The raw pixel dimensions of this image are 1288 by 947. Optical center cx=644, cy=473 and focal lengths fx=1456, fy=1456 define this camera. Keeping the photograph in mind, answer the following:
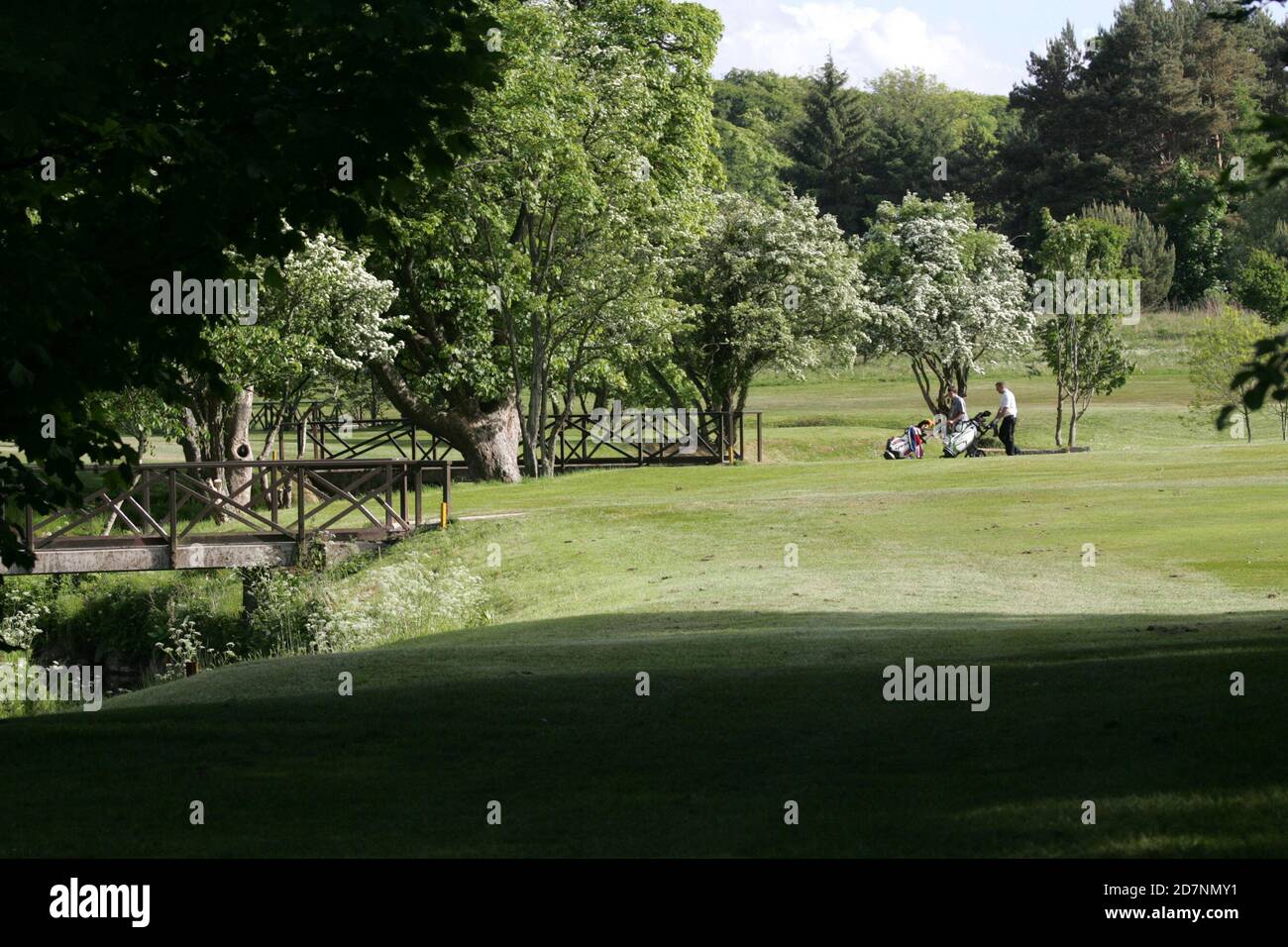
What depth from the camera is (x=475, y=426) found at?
41.4 metres

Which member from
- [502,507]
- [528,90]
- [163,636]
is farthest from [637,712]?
[528,90]

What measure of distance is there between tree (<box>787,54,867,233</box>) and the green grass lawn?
81.9m

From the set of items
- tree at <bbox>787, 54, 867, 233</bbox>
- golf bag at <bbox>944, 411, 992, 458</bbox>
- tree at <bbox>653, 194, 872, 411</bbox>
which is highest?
tree at <bbox>787, 54, 867, 233</bbox>

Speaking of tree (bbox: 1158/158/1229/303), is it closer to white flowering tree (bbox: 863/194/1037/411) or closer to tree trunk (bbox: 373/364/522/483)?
white flowering tree (bbox: 863/194/1037/411)

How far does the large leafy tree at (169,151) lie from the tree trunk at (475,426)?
3076 centimetres

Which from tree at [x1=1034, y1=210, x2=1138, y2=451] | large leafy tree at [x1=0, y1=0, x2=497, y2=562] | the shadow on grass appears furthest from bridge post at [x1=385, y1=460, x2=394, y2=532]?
tree at [x1=1034, y1=210, x2=1138, y2=451]

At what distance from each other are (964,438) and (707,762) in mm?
33238

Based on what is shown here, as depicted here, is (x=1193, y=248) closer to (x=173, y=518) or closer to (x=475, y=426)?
(x=475, y=426)

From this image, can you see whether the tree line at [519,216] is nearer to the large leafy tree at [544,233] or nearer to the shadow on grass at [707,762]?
the large leafy tree at [544,233]

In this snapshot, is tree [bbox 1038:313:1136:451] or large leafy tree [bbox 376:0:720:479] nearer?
large leafy tree [bbox 376:0:720:479]

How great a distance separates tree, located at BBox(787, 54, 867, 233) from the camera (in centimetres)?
9906

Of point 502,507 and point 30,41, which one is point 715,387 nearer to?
point 502,507

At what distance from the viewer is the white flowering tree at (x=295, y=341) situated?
3145 cm


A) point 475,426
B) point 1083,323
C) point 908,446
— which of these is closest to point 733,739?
point 475,426
